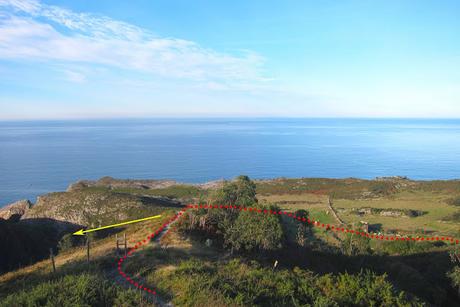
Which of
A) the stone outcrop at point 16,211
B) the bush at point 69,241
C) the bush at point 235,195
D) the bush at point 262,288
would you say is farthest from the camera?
the stone outcrop at point 16,211

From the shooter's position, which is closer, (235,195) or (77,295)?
(77,295)

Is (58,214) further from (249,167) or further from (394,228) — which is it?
(249,167)

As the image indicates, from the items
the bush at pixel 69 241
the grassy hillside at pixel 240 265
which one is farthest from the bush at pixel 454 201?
the bush at pixel 69 241

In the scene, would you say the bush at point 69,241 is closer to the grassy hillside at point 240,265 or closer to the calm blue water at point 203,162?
the grassy hillside at point 240,265

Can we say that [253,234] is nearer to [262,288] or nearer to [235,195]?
[235,195]

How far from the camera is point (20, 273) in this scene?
19375 millimetres

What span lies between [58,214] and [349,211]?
53.4m

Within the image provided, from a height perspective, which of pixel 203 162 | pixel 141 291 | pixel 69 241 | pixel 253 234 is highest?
pixel 141 291

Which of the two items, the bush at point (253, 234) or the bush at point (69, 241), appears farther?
the bush at point (69, 241)

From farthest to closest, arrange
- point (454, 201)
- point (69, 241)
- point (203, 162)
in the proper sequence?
1. point (203, 162)
2. point (454, 201)
3. point (69, 241)

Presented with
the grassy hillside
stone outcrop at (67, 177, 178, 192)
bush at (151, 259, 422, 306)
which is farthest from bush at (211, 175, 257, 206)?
stone outcrop at (67, 177, 178, 192)

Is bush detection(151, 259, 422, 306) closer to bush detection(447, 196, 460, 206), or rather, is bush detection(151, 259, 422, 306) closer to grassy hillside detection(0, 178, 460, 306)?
grassy hillside detection(0, 178, 460, 306)

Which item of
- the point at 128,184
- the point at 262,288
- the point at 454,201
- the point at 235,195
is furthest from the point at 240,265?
the point at 128,184

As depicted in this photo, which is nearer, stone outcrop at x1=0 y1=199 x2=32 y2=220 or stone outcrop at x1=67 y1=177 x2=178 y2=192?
stone outcrop at x1=0 y1=199 x2=32 y2=220
